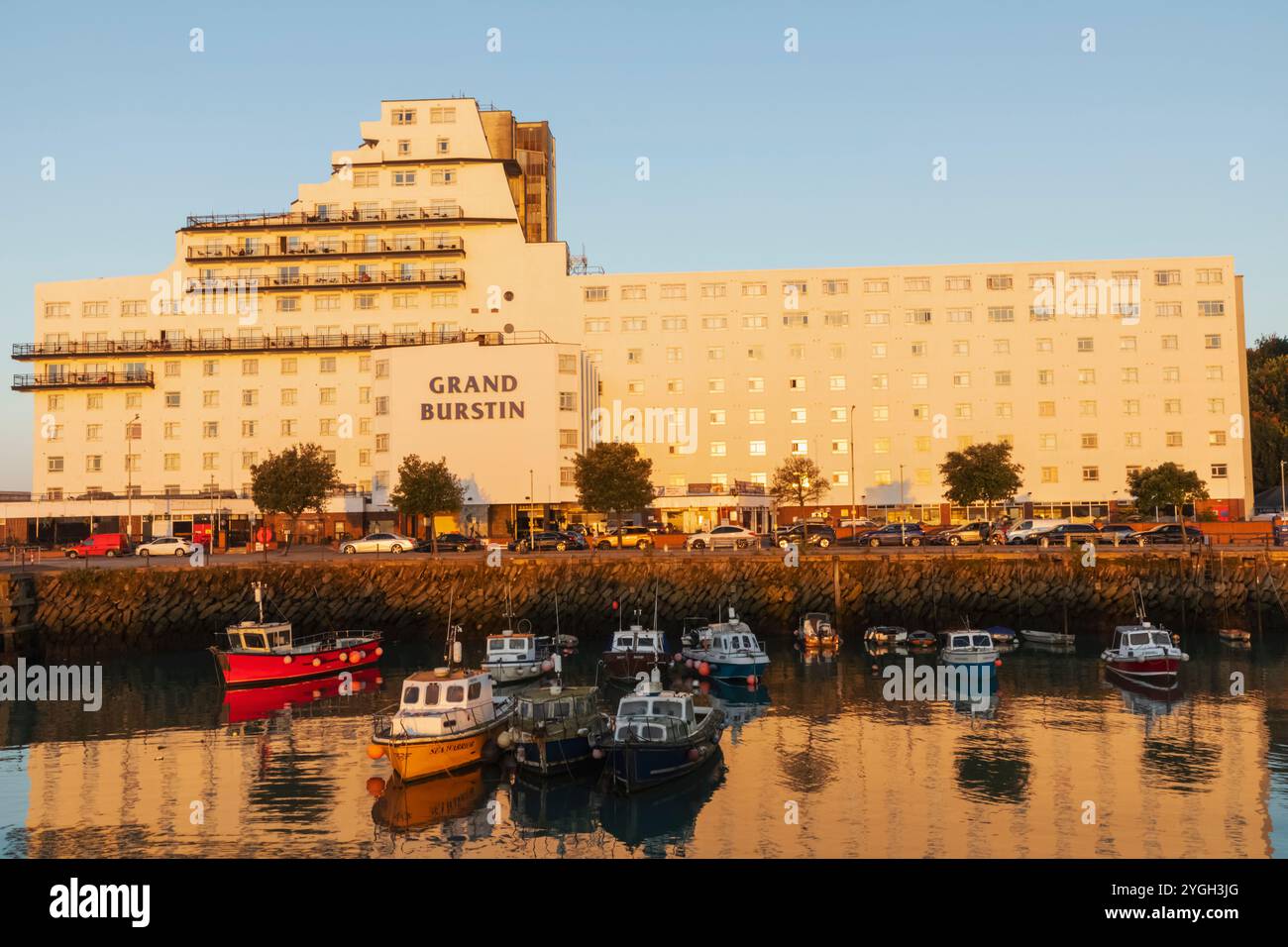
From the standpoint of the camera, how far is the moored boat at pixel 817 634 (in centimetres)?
6300

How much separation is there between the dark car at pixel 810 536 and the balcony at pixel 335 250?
50374mm

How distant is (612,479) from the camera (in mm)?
94062

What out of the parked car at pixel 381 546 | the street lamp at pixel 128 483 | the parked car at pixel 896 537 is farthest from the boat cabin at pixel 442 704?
the street lamp at pixel 128 483

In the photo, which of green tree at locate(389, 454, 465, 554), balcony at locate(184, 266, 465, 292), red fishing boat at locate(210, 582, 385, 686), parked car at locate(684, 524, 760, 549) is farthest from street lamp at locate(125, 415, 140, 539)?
red fishing boat at locate(210, 582, 385, 686)

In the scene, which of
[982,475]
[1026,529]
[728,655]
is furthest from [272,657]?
[982,475]

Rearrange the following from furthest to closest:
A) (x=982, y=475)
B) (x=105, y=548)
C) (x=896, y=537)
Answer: (x=982, y=475) → (x=105, y=548) → (x=896, y=537)

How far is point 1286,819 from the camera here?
3008 centimetres

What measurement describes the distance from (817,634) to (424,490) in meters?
45.0

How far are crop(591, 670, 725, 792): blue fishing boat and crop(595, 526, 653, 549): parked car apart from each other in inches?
1933

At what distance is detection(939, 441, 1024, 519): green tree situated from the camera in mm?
100938

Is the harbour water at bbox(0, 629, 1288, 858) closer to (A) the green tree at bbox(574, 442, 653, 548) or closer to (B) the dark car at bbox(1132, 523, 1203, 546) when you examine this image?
(B) the dark car at bbox(1132, 523, 1203, 546)

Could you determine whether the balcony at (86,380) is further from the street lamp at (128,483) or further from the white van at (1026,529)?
the white van at (1026,529)

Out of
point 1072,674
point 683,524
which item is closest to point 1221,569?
point 1072,674

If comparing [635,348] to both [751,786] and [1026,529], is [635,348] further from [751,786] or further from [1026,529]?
→ [751,786]
